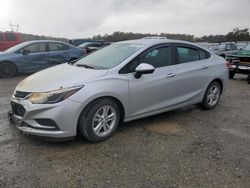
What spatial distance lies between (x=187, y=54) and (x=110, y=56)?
1.61 metres

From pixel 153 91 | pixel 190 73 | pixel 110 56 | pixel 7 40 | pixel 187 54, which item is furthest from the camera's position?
pixel 7 40

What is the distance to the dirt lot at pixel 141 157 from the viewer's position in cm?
304

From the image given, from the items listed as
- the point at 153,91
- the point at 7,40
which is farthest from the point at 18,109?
the point at 7,40

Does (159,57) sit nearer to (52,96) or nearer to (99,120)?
(99,120)

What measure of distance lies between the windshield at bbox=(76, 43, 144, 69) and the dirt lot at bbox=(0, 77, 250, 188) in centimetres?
114

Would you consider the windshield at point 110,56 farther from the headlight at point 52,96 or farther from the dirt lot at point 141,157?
the dirt lot at point 141,157

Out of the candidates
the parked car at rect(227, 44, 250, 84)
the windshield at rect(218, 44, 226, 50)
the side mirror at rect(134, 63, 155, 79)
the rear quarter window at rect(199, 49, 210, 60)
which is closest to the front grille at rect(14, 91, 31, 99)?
the side mirror at rect(134, 63, 155, 79)

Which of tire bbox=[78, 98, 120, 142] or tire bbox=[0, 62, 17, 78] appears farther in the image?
tire bbox=[0, 62, 17, 78]

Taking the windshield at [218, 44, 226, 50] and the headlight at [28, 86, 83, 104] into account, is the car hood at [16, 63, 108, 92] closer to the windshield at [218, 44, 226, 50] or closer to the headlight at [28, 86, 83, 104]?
the headlight at [28, 86, 83, 104]

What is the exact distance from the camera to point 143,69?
412 cm

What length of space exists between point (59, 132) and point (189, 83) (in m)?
2.70

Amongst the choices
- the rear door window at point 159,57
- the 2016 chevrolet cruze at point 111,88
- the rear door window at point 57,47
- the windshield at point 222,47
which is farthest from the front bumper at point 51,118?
the windshield at point 222,47

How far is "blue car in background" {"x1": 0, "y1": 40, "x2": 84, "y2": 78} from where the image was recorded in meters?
9.94

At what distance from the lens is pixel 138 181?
3.02 meters
